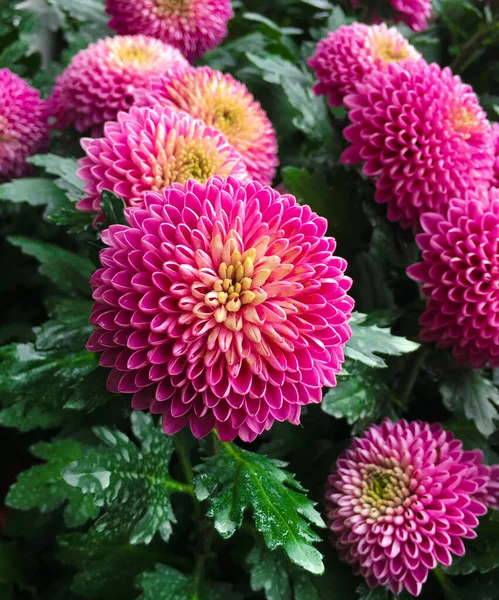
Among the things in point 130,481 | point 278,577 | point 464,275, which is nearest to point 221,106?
point 464,275

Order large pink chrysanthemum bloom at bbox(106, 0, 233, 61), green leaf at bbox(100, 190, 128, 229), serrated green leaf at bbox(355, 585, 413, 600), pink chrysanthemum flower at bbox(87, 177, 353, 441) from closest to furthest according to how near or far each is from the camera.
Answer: pink chrysanthemum flower at bbox(87, 177, 353, 441) → green leaf at bbox(100, 190, 128, 229) → serrated green leaf at bbox(355, 585, 413, 600) → large pink chrysanthemum bloom at bbox(106, 0, 233, 61)

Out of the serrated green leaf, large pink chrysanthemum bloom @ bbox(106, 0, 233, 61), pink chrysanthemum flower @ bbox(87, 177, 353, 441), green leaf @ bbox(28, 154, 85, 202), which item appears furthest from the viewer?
large pink chrysanthemum bloom @ bbox(106, 0, 233, 61)

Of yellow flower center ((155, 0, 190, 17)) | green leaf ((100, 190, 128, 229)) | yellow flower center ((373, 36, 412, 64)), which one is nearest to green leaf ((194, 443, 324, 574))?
green leaf ((100, 190, 128, 229))

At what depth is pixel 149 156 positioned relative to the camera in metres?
0.61

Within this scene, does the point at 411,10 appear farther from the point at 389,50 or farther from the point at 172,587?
the point at 172,587

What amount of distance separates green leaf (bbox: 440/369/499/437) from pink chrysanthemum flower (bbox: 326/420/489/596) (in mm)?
75

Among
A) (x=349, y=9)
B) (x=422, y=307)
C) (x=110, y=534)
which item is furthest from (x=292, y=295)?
(x=349, y=9)

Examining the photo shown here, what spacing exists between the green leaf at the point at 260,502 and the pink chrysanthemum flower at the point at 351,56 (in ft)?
1.80

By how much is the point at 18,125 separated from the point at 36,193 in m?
Result: 0.11

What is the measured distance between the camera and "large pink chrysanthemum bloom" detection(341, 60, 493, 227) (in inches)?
27.3

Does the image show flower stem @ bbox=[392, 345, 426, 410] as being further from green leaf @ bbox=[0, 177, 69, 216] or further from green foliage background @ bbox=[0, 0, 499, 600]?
green leaf @ bbox=[0, 177, 69, 216]

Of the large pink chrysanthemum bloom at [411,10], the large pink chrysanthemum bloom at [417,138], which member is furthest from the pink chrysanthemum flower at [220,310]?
the large pink chrysanthemum bloom at [411,10]

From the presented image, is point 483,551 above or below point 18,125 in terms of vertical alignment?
above

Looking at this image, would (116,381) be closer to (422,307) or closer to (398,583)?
(398,583)
